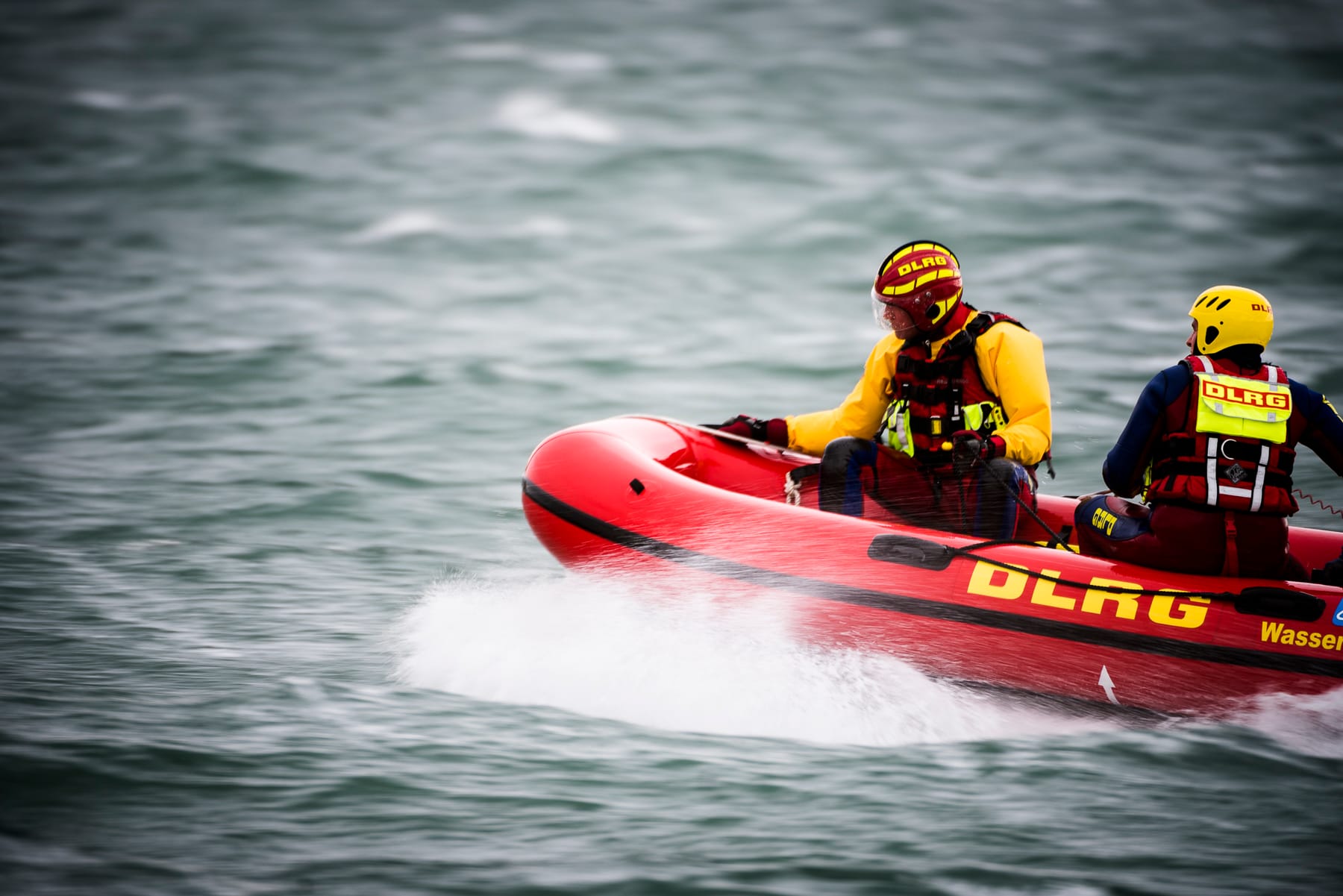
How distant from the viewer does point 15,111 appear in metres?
16.7

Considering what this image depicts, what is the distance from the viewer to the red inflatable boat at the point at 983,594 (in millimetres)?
4203

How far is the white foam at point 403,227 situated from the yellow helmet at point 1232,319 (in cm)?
970

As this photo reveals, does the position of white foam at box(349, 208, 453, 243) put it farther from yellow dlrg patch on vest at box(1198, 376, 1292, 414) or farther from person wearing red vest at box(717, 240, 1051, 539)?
yellow dlrg patch on vest at box(1198, 376, 1292, 414)

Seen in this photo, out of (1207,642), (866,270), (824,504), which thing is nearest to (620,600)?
(824,504)

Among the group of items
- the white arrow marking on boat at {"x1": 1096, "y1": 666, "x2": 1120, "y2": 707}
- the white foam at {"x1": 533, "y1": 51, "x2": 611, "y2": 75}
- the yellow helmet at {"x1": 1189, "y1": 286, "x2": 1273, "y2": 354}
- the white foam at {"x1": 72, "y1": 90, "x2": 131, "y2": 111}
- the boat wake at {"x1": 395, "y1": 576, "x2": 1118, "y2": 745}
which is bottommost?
the boat wake at {"x1": 395, "y1": 576, "x2": 1118, "y2": 745}

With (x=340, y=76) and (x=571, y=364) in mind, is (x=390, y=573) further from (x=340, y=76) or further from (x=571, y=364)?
(x=340, y=76)

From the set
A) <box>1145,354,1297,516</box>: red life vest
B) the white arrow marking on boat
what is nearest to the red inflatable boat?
the white arrow marking on boat

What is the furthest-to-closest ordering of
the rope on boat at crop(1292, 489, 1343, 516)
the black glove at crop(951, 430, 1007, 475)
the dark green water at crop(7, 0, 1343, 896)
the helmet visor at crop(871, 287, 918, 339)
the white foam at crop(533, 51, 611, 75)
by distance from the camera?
the white foam at crop(533, 51, 611, 75)
the helmet visor at crop(871, 287, 918, 339)
the black glove at crop(951, 430, 1007, 475)
the rope on boat at crop(1292, 489, 1343, 516)
the dark green water at crop(7, 0, 1343, 896)

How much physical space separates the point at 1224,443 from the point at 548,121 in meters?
13.8

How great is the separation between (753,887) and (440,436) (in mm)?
4708

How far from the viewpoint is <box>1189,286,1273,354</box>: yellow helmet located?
4.16m

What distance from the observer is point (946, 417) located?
4816 mm

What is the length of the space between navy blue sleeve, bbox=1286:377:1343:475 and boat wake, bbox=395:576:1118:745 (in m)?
0.99

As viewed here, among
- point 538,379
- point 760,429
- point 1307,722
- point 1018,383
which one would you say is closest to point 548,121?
point 538,379
